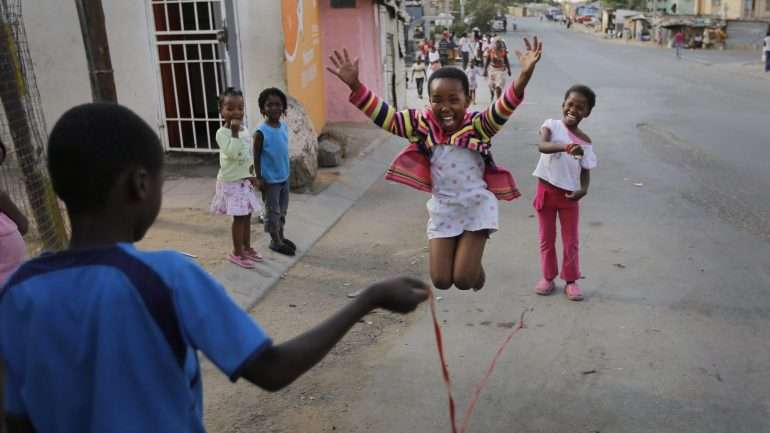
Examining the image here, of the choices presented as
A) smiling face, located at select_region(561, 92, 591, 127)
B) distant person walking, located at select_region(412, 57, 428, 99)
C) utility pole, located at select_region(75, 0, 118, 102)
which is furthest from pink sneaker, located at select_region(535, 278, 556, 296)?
distant person walking, located at select_region(412, 57, 428, 99)

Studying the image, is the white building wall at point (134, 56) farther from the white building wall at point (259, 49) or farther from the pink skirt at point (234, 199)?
the pink skirt at point (234, 199)

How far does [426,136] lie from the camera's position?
4.39m

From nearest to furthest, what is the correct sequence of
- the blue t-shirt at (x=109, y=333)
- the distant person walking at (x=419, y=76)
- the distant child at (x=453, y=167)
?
the blue t-shirt at (x=109, y=333), the distant child at (x=453, y=167), the distant person walking at (x=419, y=76)

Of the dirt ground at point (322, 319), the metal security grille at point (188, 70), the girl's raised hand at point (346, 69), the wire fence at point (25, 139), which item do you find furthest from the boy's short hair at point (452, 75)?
the metal security grille at point (188, 70)

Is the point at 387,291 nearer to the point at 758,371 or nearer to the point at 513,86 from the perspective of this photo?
the point at 513,86

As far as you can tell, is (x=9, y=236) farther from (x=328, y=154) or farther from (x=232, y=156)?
(x=328, y=154)

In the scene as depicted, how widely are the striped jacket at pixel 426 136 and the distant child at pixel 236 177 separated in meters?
2.23

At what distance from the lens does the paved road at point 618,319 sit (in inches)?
156

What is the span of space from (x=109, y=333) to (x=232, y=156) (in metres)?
4.81

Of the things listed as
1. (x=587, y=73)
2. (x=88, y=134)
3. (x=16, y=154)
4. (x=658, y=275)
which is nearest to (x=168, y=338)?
(x=88, y=134)

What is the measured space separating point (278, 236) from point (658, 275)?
3317 mm

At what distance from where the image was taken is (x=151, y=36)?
10.4 m

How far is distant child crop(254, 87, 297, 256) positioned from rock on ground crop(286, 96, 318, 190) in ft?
7.25

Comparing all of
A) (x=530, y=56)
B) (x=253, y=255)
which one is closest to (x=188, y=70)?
(x=253, y=255)
